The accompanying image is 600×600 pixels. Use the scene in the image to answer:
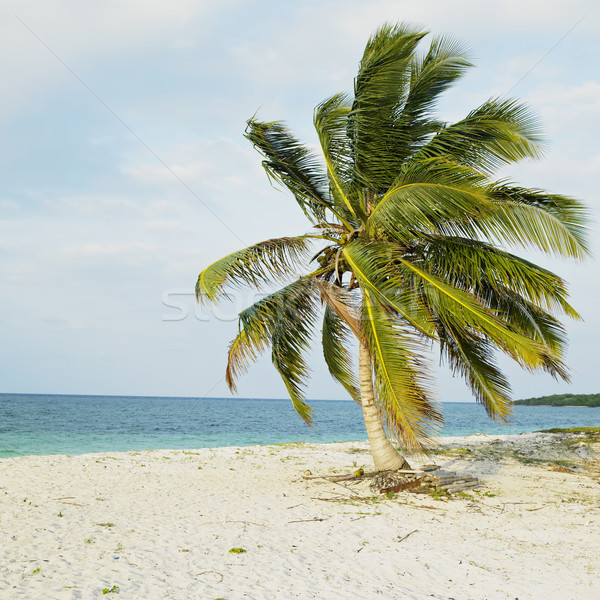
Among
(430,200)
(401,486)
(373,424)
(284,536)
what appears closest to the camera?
(284,536)

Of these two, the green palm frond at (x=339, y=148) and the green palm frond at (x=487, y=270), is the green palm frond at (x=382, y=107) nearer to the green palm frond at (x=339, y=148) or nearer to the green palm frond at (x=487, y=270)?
the green palm frond at (x=339, y=148)

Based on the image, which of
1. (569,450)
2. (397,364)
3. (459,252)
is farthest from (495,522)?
(569,450)

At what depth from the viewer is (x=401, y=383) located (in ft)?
24.2

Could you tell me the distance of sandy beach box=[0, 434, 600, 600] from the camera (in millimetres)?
4898

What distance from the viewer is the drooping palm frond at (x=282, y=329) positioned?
29.4 feet

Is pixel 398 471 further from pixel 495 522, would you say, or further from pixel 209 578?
pixel 209 578

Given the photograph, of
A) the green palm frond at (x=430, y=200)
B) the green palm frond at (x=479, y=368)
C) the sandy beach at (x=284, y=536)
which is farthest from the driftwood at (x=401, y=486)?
the green palm frond at (x=430, y=200)

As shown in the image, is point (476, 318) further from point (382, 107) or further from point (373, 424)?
point (382, 107)

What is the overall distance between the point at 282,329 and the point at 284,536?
3742 millimetres

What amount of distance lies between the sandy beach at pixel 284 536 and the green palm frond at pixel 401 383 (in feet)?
4.41

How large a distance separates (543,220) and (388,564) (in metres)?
5.24

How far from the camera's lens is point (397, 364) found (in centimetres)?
745

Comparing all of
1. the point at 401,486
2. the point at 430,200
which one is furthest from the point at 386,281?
the point at 401,486

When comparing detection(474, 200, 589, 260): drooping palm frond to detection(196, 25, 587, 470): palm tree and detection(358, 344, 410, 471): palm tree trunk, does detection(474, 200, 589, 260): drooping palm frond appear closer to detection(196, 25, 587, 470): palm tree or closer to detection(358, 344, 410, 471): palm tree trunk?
detection(196, 25, 587, 470): palm tree
